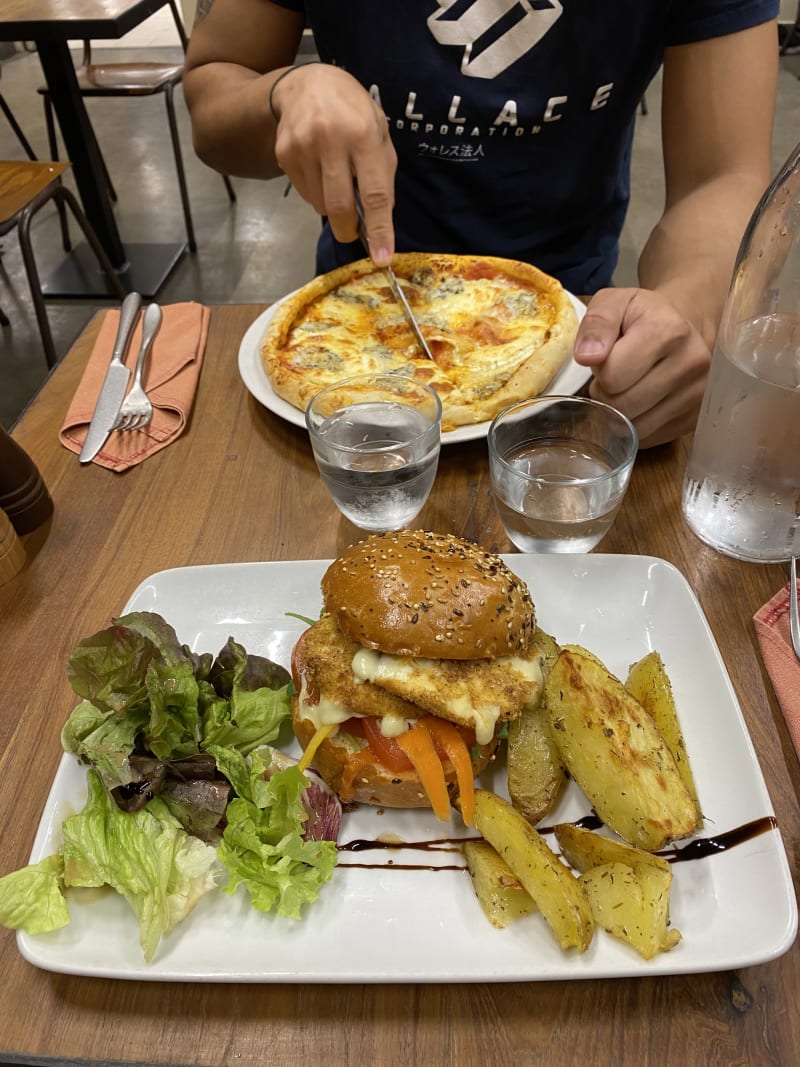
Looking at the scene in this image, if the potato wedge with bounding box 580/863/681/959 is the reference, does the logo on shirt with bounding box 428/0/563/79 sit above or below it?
above

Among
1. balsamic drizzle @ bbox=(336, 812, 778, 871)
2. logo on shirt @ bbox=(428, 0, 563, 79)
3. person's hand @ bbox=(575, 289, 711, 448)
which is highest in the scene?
logo on shirt @ bbox=(428, 0, 563, 79)

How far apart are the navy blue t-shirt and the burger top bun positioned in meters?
1.17

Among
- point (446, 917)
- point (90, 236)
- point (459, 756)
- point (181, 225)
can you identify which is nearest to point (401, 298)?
point (459, 756)

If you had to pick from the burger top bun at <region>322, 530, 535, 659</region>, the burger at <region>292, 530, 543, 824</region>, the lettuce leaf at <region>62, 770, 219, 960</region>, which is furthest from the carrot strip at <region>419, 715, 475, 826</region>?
the lettuce leaf at <region>62, 770, 219, 960</region>

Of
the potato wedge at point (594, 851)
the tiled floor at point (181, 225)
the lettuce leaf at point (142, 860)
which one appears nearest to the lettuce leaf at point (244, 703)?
the lettuce leaf at point (142, 860)

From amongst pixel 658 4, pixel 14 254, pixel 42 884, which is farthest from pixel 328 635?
pixel 14 254

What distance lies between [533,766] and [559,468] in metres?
0.66

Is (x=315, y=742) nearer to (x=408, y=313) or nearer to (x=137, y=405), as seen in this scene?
(x=137, y=405)

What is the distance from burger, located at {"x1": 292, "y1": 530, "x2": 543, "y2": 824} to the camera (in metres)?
1.12

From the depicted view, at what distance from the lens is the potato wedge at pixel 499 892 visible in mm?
977

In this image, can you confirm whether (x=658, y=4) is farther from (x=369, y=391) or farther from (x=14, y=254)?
(x=14, y=254)

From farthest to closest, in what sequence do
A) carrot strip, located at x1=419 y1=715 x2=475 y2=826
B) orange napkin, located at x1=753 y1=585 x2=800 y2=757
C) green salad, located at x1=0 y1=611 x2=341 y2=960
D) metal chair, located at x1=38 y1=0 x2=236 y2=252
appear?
metal chair, located at x1=38 y1=0 x2=236 y2=252 < orange napkin, located at x1=753 y1=585 x2=800 y2=757 < carrot strip, located at x1=419 y1=715 x2=475 y2=826 < green salad, located at x1=0 y1=611 x2=341 y2=960

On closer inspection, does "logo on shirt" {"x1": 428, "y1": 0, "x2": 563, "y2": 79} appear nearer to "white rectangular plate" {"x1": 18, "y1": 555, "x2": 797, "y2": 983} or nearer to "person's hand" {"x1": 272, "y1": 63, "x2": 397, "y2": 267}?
"person's hand" {"x1": 272, "y1": 63, "x2": 397, "y2": 267}

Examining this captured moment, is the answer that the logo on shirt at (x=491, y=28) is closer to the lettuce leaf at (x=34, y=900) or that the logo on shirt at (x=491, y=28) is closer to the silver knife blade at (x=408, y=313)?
the silver knife blade at (x=408, y=313)
